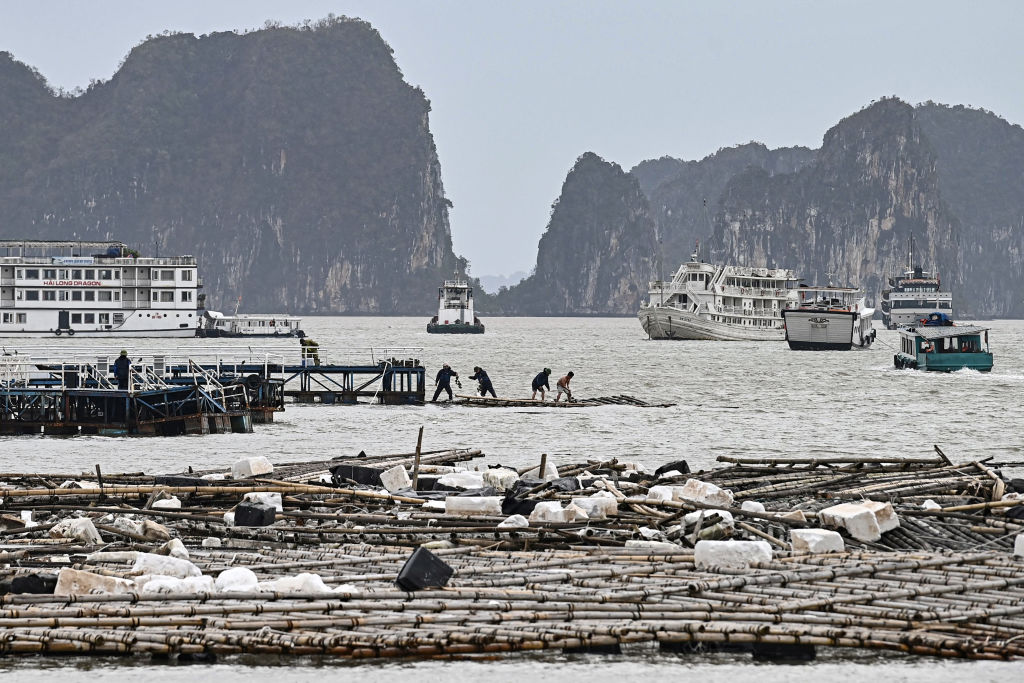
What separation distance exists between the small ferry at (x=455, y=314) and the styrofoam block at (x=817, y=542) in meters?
140

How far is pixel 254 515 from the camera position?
13.4 metres

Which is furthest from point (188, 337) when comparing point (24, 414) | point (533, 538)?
point (533, 538)

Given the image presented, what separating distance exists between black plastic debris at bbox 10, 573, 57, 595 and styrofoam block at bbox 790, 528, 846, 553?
645cm

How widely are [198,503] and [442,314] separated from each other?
5471 inches

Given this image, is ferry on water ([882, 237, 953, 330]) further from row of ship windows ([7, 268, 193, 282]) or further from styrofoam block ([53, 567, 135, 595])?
styrofoam block ([53, 567, 135, 595])

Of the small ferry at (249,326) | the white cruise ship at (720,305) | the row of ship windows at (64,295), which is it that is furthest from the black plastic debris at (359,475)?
the small ferry at (249,326)

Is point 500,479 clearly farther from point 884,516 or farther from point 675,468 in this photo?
point 884,516

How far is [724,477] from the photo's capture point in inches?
716

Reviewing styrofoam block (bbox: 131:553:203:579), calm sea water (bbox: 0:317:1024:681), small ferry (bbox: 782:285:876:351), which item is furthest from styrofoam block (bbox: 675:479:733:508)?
small ferry (bbox: 782:285:876:351)

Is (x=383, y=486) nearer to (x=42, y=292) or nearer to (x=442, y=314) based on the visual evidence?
(x=42, y=292)

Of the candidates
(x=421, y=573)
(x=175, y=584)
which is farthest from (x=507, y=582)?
(x=175, y=584)

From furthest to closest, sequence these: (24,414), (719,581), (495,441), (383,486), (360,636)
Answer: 1. (24,414)
2. (495,441)
3. (383,486)
4. (719,581)
5. (360,636)

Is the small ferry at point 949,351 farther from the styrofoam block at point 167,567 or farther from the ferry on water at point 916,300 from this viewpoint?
the ferry on water at point 916,300

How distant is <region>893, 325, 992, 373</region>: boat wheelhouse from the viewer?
65.2 m
